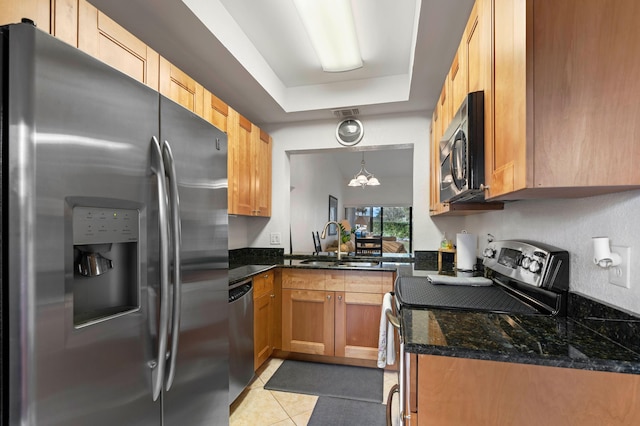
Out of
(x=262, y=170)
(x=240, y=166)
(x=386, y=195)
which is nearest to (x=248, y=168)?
(x=240, y=166)

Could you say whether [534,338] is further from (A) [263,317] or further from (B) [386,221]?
(B) [386,221]

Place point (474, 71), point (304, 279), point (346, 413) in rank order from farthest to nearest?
point (304, 279) < point (346, 413) < point (474, 71)

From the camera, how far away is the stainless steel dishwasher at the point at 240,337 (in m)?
1.93

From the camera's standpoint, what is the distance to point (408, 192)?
873 cm

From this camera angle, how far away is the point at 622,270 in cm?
91

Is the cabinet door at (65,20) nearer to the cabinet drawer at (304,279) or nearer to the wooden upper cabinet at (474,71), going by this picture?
the wooden upper cabinet at (474,71)

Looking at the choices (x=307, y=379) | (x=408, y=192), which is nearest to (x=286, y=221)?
(x=307, y=379)

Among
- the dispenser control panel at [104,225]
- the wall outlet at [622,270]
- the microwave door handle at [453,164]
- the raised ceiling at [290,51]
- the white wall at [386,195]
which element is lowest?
the wall outlet at [622,270]

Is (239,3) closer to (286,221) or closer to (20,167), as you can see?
(20,167)

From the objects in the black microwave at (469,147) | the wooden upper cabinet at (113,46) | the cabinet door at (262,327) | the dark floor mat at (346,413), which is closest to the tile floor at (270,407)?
the dark floor mat at (346,413)

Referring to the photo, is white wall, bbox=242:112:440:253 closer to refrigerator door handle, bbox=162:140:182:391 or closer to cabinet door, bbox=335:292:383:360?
cabinet door, bbox=335:292:383:360

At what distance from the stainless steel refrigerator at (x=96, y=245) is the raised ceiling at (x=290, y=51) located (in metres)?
0.87

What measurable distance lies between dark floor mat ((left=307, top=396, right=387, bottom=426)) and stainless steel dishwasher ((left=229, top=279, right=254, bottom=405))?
1.66 feet

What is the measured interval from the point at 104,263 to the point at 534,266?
4.88 ft
